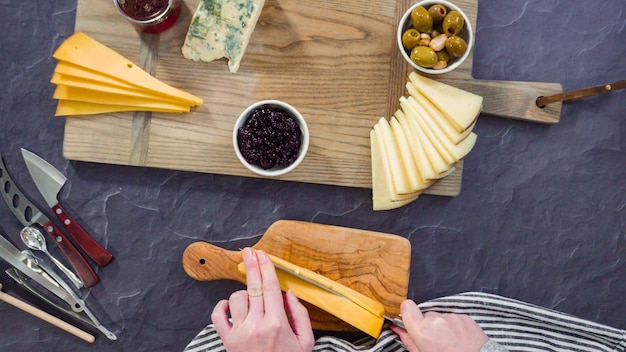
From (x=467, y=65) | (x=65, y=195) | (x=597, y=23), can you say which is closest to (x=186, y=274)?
(x=65, y=195)

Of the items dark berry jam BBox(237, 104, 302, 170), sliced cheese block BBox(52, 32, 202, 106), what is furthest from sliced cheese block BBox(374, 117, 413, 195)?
sliced cheese block BBox(52, 32, 202, 106)

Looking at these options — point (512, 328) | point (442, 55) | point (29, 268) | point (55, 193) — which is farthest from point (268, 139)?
point (512, 328)

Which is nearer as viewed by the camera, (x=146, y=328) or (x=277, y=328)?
(x=277, y=328)

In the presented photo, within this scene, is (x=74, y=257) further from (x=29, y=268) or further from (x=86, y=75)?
(x=86, y=75)

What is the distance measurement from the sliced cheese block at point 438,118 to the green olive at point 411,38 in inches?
4.1

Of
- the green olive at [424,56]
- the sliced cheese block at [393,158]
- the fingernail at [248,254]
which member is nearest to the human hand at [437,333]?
the sliced cheese block at [393,158]

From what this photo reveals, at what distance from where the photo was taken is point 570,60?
1780mm

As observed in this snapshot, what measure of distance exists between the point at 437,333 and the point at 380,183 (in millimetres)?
410

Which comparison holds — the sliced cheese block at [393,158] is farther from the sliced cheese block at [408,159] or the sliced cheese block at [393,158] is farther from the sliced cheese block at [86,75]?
the sliced cheese block at [86,75]

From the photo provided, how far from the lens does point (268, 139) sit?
1.51m

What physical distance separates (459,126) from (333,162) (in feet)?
1.11

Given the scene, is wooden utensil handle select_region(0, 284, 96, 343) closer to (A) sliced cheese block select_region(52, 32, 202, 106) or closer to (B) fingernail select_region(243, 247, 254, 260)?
(B) fingernail select_region(243, 247, 254, 260)

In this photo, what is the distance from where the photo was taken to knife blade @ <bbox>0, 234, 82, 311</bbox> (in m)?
1.61

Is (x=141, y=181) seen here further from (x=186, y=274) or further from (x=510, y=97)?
(x=510, y=97)
